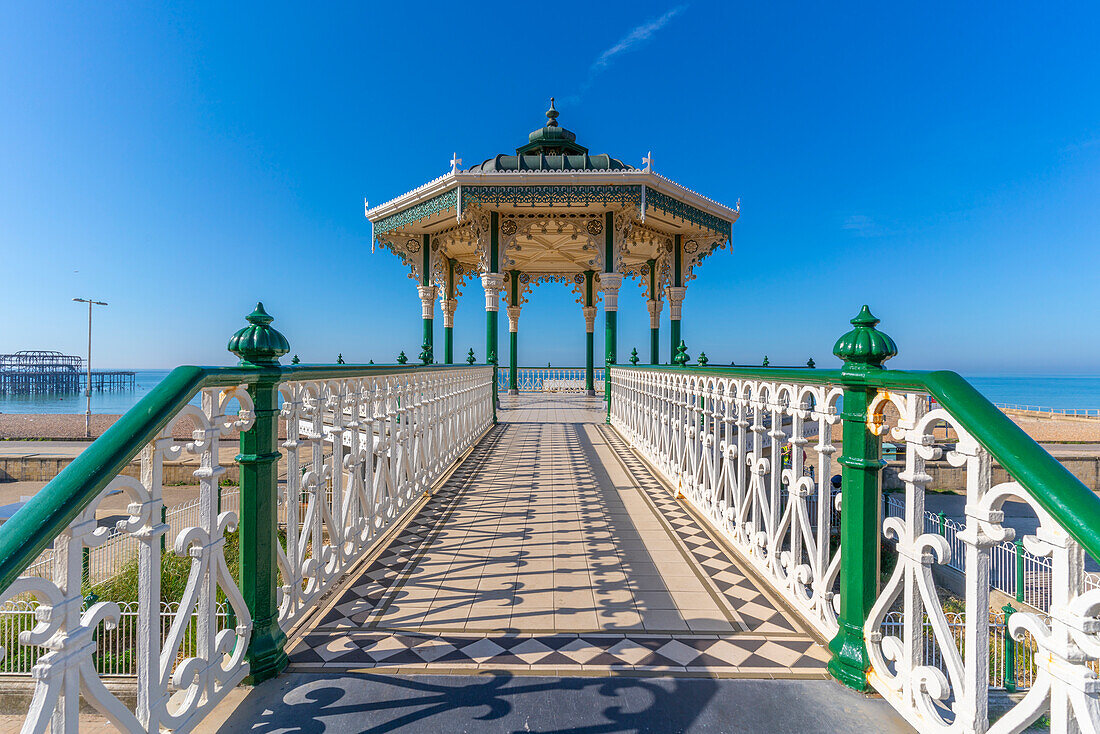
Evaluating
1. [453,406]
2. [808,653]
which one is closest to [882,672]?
[808,653]

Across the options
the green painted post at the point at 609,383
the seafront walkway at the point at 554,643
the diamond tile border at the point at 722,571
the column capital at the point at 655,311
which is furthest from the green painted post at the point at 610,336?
the seafront walkway at the point at 554,643

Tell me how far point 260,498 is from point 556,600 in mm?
1571

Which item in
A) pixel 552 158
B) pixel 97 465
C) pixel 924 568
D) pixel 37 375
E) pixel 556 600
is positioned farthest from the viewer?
pixel 37 375

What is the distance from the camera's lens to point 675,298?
12.7 meters

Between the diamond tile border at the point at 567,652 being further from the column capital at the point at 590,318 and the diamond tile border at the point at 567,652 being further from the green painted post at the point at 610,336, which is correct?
the column capital at the point at 590,318

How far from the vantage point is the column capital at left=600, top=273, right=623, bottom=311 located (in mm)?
10570

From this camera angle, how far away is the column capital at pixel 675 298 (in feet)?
41.4

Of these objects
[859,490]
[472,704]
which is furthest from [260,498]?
[859,490]

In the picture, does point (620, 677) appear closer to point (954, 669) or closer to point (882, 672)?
point (882, 672)

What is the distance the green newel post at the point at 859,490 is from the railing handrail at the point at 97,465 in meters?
2.34

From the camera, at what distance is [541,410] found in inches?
517

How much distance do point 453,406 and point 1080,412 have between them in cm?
5140

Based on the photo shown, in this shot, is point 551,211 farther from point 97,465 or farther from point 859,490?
point 97,465

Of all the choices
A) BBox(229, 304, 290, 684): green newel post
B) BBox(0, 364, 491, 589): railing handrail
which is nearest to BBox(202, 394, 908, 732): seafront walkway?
BBox(229, 304, 290, 684): green newel post
